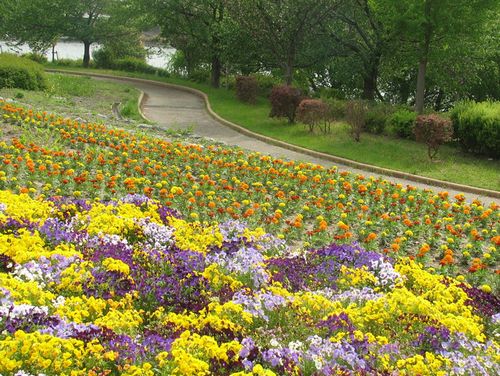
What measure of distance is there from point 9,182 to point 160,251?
11.8 ft

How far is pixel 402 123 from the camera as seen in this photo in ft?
57.3

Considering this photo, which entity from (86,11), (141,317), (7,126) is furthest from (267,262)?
(86,11)

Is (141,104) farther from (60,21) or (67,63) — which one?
(67,63)

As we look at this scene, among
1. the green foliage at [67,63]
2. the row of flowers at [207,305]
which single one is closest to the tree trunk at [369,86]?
the row of flowers at [207,305]

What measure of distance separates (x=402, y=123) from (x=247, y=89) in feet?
26.7

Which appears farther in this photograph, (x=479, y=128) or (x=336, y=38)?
(x=336, y=38)

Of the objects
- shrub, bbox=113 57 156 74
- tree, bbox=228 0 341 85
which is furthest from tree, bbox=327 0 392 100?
shrub, bbox=113 57 156 74

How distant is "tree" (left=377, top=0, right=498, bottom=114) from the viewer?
17422 mm

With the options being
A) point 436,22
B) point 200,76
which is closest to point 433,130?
point 436,22

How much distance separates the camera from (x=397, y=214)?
9.27m

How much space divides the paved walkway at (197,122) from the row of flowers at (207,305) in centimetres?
685

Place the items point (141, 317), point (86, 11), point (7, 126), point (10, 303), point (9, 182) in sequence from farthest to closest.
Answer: point (86, 11) → point (7, 126) → point (9, 182) → point (141, 317) → point (10, 303)

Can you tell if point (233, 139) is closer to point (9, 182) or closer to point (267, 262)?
point (9, 182)

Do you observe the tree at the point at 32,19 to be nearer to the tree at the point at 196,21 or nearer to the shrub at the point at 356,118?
the tree at the point at 196,21
